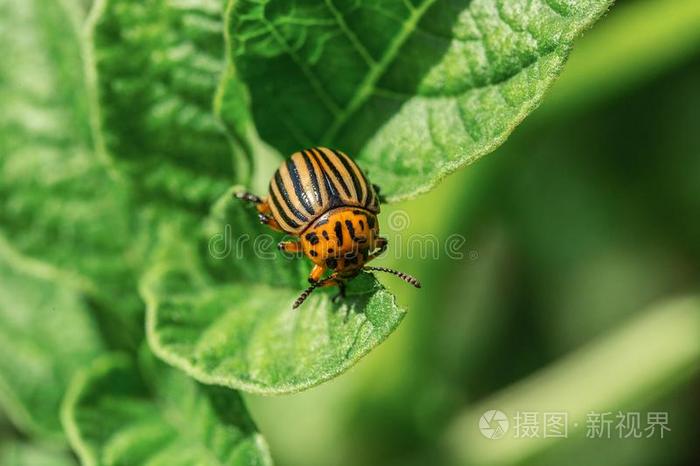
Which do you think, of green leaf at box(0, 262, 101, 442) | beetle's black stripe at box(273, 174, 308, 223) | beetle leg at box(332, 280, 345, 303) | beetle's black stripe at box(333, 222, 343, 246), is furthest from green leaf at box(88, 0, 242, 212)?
green leaf at box(0, 262, 101, 442)

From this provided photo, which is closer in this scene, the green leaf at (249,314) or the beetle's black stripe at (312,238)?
the green leaf at (249,314)

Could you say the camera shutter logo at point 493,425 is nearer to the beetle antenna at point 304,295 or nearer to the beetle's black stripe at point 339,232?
the beetle's black stripe at point 339,232

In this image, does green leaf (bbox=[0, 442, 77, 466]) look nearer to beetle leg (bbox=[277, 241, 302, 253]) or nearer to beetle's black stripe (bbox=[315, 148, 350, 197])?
beetle leg (bbox=[277, 241, 302, 253])


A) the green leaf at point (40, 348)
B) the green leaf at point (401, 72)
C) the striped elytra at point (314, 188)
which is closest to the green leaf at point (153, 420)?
the green leaf at point (40, 348)

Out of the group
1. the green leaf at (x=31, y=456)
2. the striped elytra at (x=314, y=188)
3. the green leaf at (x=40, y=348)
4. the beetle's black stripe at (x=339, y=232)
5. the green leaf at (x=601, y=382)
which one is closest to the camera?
the striped elytra at (x=314, y=188)

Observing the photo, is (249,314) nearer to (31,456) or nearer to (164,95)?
(164,95)

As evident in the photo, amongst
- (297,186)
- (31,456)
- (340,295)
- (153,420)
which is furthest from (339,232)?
(31,456)

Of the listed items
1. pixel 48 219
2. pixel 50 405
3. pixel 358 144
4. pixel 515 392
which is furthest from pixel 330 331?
pixel 515 392
